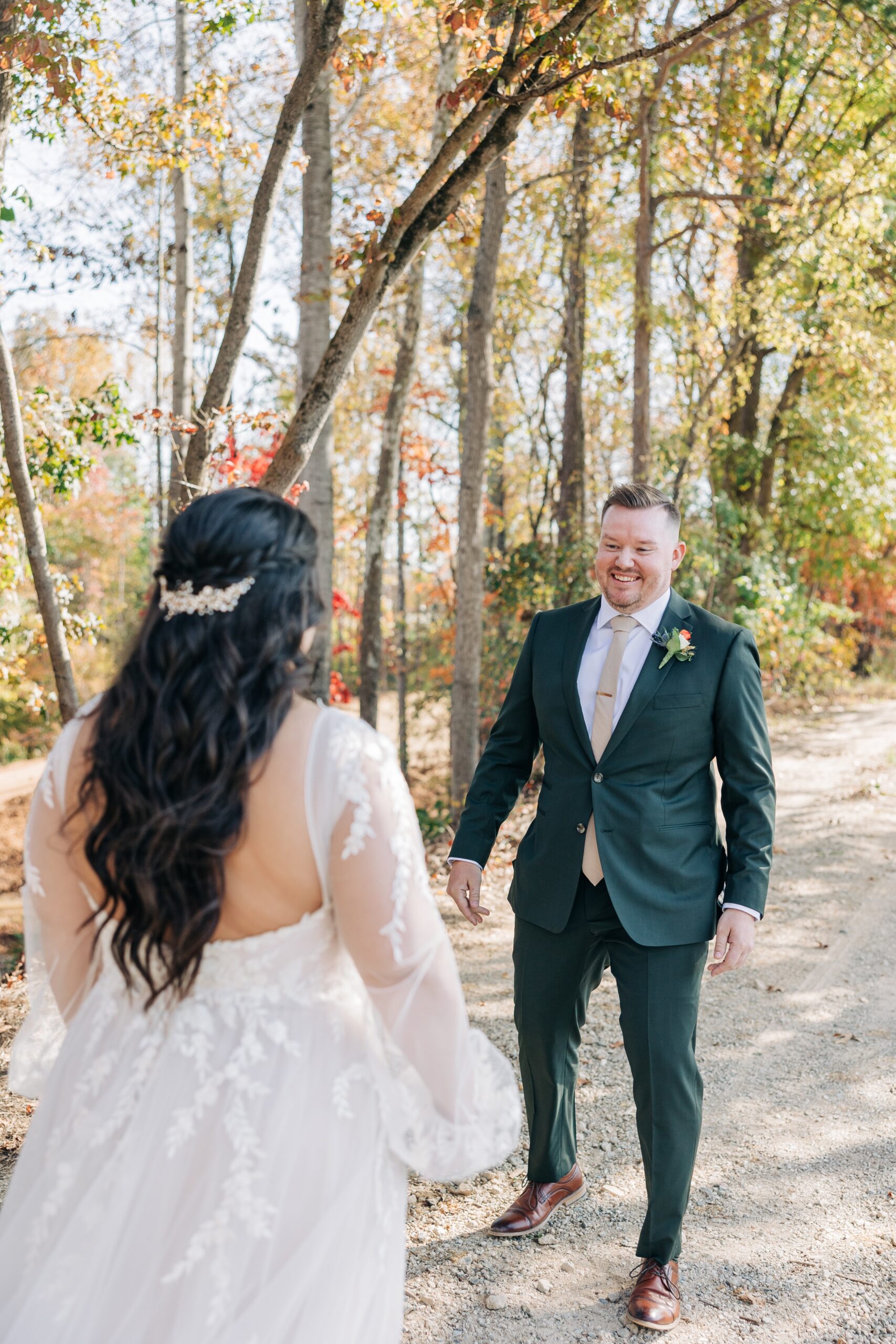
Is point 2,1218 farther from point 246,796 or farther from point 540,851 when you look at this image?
point 540,851

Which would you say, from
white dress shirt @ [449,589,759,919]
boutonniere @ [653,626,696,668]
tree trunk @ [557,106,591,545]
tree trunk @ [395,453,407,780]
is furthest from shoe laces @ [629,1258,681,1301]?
tree trunk @ [395,453,407,780]

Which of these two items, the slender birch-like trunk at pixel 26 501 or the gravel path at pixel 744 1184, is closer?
the gravel path at pixel 744 1184

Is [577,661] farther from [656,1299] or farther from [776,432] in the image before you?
[776,432]

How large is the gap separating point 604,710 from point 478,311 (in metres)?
6.03

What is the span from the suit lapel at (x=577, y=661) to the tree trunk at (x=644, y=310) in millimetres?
6763

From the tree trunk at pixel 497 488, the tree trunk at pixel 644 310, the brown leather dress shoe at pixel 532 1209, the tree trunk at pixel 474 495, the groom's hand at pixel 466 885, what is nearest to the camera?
→ the groom's hand at pixel 466 885

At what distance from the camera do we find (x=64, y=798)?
1.79m

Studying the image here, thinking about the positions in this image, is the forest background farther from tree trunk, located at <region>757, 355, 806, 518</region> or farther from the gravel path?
the gravel path

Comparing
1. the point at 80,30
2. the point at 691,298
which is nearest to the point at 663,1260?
the point at 80,30

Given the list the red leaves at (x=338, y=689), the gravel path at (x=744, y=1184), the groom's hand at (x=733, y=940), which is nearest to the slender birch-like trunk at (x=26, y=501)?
the gravel path at (x=744, y=1184)

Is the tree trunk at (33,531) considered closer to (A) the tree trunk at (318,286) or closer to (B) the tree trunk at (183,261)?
(A) the tree trunk at (318,286)

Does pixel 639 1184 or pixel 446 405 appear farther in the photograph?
pixel 446 405

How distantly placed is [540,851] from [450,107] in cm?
313

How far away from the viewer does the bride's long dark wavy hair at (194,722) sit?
1648 mm
